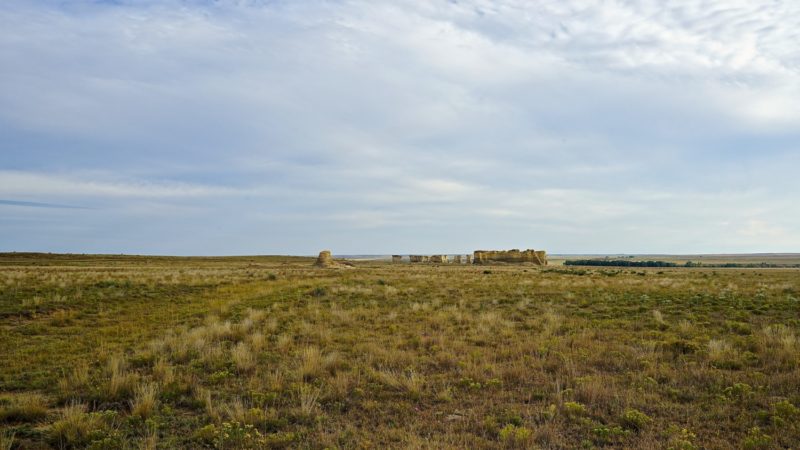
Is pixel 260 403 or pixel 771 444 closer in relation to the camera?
pixel 771 444

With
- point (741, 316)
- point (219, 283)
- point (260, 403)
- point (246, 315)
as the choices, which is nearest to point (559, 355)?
point (260, 403)

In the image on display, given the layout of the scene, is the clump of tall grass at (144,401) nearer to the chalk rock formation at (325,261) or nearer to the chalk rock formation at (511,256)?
the chalk rock formation at (325,261)

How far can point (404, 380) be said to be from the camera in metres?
8.64

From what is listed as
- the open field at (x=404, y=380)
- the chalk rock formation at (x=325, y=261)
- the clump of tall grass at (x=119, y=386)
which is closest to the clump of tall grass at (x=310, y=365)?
the open field at (x=404, y=380)

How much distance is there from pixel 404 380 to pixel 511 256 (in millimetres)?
89388

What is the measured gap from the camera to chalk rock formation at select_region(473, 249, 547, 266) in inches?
3634

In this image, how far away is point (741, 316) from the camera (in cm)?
1630

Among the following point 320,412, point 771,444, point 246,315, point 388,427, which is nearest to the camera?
point 771,444

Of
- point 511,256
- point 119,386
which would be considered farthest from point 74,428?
point 511,256

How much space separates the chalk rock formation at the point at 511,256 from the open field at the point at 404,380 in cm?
7556

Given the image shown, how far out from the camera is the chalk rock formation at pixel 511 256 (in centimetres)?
9231

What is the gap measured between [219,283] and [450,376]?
86.5 feet

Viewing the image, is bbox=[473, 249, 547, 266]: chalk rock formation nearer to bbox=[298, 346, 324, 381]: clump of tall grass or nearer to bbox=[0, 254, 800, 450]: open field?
bbox=[0, 254, 800, 450]: open field

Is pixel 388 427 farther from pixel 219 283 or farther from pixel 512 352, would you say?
pixel 219 283
